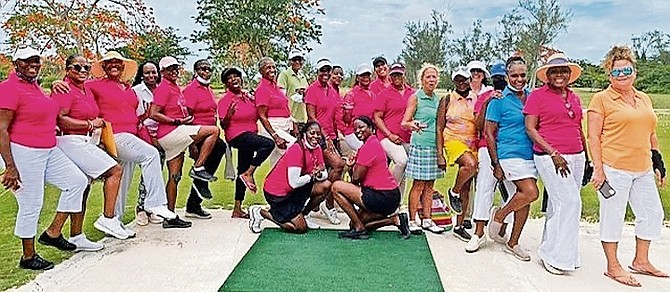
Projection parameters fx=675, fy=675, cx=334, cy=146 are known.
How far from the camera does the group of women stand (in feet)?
14.8

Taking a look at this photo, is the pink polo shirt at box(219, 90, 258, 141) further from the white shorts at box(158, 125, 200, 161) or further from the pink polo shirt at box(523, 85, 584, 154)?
the pink polo shirt at box(523, 85, 584, 154)

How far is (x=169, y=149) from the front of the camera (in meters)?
6.26

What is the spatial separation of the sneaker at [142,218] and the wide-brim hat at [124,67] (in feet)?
4.25

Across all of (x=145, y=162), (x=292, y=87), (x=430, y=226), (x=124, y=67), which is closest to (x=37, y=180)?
(x=145, y=162)

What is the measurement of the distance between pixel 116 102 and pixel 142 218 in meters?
1.31

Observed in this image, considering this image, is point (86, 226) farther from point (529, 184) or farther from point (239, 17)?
point (239, 17)

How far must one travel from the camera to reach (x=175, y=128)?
619 centimetres

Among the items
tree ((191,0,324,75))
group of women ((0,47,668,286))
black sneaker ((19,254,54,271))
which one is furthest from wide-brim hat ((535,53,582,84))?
tree ((191,0,324,75))

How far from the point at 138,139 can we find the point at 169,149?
1.74ft

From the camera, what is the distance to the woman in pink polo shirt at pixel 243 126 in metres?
6.45

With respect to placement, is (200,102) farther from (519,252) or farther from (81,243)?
(519,252)

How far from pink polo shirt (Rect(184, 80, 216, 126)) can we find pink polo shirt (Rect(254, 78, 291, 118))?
446 millimetres

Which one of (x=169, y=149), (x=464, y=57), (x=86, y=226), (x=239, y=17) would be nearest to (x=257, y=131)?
(x=169, y=149)

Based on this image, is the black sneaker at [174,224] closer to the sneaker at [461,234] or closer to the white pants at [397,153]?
the white pants at [397,153]
